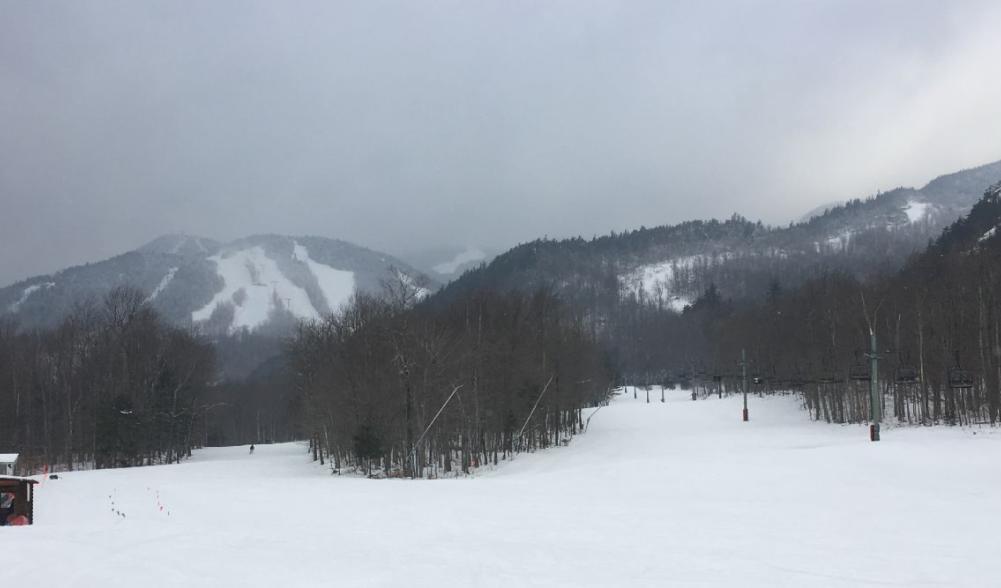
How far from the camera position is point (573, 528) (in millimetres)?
16281

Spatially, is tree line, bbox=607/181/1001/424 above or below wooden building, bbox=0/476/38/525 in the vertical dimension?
above

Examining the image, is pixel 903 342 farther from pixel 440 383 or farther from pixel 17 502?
pixel 17 502

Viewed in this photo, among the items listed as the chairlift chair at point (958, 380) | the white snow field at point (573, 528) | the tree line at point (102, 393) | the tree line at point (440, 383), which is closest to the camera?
the white snow field at point (573, 528)

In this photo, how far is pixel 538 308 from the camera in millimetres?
60875

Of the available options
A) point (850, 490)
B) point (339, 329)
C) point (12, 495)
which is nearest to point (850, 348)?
point (850, 490)

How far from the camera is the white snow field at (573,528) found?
450 inches

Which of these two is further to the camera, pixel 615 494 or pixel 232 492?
pixel 232 492

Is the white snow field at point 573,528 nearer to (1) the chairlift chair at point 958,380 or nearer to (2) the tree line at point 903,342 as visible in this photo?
(1) the chairlift chair at point 958,380

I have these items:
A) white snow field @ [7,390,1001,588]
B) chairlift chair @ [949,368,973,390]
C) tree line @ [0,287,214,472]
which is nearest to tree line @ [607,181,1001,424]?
chairlift chair @ [949,368,973,390]

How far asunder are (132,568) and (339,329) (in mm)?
48905

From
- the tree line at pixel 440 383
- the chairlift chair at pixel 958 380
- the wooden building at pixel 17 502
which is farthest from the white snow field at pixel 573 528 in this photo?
the tree line at pixel 440 383

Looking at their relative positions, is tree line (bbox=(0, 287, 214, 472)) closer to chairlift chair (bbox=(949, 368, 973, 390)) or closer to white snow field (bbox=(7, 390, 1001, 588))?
white snow field (bbox=(7, 390, 1001, 588))

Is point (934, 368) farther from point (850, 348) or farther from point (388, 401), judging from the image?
point (388, 401)

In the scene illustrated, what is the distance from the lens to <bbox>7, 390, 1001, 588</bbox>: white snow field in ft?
37.5
